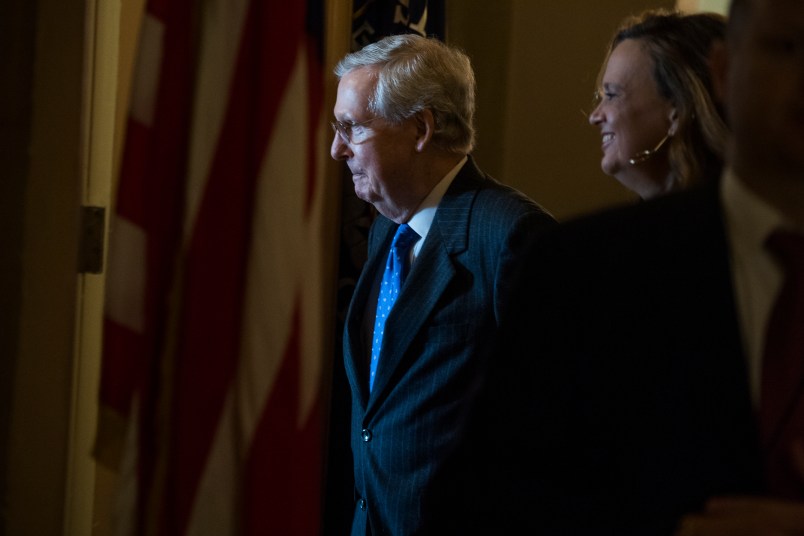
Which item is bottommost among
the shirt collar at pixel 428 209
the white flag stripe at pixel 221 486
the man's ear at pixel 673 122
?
the white flag stripe at pixel 221 486

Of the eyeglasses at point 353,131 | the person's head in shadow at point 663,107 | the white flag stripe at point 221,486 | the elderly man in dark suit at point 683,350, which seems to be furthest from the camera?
the eyeglasses at point 353,131

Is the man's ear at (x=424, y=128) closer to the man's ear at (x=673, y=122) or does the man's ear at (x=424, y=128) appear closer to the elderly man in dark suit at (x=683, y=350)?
A: the man's ear at (x=673, y=122)

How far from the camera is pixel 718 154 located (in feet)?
4.92

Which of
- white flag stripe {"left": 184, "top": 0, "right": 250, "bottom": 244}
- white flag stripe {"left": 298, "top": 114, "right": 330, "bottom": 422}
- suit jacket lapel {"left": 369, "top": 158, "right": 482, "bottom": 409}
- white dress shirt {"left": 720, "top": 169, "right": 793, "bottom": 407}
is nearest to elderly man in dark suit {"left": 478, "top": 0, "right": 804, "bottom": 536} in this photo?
white dress shirt {"left": 720, "top": 169, "right": 793, "bottom": 407}

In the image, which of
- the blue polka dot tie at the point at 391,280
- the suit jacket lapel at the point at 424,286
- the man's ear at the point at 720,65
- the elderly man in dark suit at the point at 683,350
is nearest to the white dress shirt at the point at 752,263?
the elderly man in dark suit at the point at 683,350

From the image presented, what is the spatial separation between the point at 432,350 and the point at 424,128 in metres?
0.57

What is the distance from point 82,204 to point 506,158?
2.18 metres

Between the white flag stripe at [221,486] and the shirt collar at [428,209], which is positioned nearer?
the white flag stripe at [221,486]

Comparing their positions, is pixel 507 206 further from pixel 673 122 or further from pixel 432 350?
pixel 673 122

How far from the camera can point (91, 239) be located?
208 centimetres

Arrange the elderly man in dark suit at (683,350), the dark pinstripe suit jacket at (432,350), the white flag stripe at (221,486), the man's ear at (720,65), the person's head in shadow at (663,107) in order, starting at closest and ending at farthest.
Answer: the elderly man in dark suit at (683,350), the man's ear at (720,65), the white flag stripe at (221,486), the person's head in shadow at (663,107), the dark pinstripe suit jacket at (432,350)

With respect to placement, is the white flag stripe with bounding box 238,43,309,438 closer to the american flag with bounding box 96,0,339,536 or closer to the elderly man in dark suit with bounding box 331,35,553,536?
the american flag with bounding box 96,0,339,536

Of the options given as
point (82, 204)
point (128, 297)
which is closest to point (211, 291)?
point (128, 297)

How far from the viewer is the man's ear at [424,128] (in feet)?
7.00
